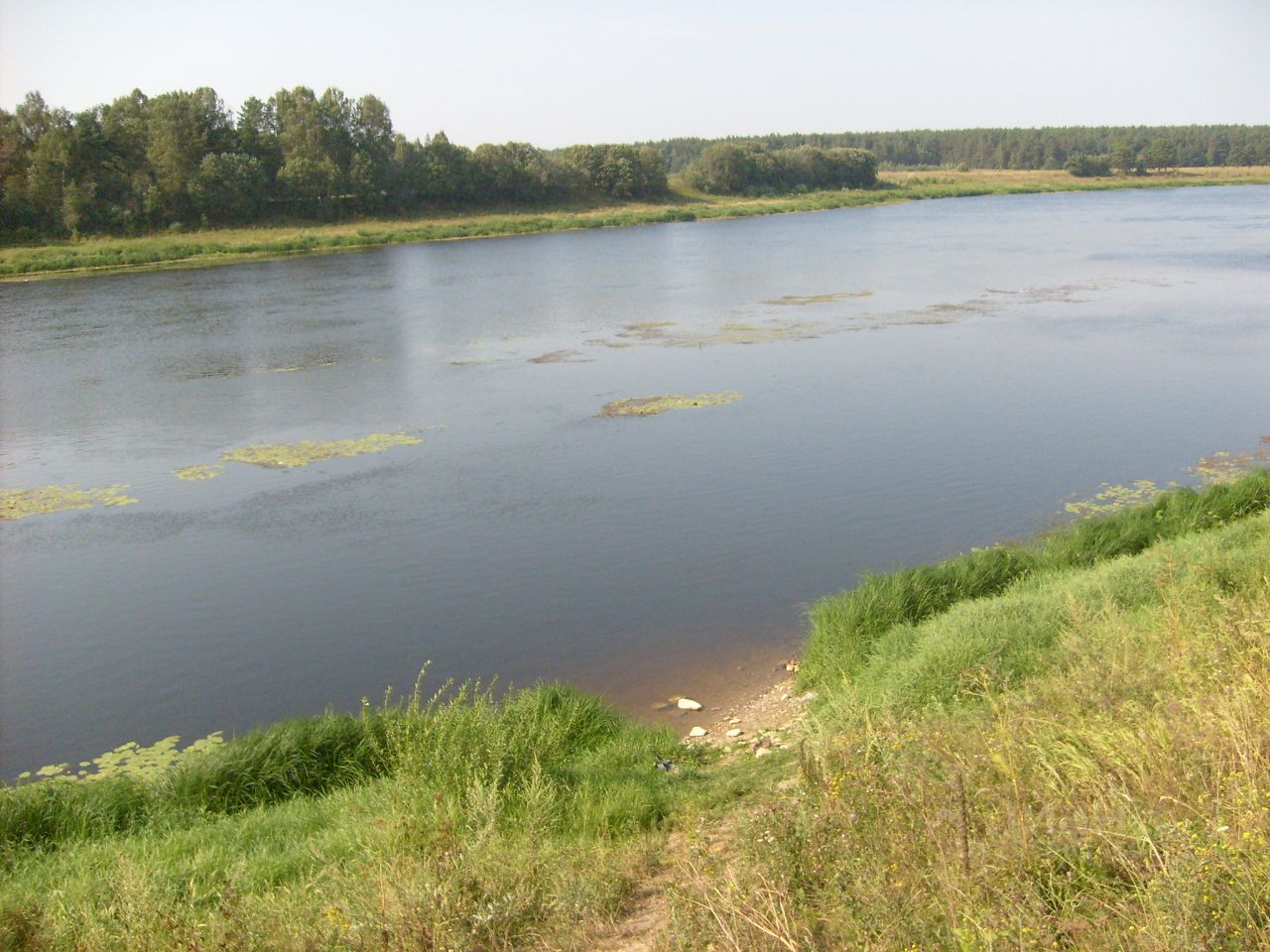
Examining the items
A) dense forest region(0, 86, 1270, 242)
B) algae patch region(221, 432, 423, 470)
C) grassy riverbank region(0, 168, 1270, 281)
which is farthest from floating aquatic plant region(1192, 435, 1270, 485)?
dense forest region(0, 86, 1270, 242)

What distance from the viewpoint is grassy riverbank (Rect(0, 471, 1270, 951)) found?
290cm

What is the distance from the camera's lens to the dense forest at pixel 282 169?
42.8m

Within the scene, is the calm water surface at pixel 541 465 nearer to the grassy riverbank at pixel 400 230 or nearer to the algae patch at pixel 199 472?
the algae patch at pixel 199 472

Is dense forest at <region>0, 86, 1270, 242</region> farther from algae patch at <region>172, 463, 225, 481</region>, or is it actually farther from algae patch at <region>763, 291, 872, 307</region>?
algae patch at <region>172, 463, 225, 481</region>

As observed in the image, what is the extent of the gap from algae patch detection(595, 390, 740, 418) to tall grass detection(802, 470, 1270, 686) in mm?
6099

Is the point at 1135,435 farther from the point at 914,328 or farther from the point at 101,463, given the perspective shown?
the point at 101,463

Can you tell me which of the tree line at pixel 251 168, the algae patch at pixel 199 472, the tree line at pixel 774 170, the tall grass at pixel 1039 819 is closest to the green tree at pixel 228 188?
the tree line at pixel 251 168

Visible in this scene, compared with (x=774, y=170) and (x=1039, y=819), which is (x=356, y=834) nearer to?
(x=1039, y=819)

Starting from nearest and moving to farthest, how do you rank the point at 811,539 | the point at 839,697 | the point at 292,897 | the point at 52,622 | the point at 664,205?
the point at 292,897
the point at 839,697
the point at 52,622
the point at 811,539
the point at 664,205

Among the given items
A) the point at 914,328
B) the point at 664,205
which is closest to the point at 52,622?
the point at 914,328

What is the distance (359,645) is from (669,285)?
65.9 feet

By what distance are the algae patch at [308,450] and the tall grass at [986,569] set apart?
22.5ft

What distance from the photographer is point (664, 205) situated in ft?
186

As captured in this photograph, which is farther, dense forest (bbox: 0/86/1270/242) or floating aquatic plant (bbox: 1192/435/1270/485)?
dense forest (bbox: 0/86/1270/242)
